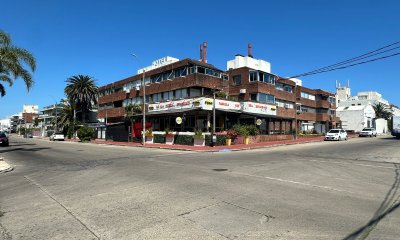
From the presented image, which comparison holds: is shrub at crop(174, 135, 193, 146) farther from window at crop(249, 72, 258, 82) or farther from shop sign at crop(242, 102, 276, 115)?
window at crop(249, 72, 258, 82)

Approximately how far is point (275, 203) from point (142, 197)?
3.46 meters

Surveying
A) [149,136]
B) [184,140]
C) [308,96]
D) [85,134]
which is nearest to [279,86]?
[308,96]

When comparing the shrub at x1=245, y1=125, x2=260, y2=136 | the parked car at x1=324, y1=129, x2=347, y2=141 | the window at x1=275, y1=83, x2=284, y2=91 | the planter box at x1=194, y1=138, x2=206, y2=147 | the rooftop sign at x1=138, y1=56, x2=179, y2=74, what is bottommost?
the planter box at x1=194, y1=138, x2=206, y2=147

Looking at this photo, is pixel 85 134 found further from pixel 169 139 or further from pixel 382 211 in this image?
pixel 382 211

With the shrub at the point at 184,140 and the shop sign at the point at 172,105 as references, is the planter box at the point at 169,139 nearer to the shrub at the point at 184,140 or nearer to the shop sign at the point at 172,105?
the shrub at the point at 184,140

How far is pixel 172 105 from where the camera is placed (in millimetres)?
38438

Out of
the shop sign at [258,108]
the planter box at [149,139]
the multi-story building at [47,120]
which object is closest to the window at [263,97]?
the shop sign at [258,108]

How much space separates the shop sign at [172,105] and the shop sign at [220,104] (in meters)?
1.99

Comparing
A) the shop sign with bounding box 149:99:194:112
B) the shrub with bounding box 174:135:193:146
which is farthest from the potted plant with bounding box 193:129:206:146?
the shop sign with bounding box 149:99:194:112

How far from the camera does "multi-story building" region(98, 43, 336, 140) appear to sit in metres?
37.0

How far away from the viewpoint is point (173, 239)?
5.26 m

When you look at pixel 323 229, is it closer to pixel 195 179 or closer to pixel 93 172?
pixel 195 179

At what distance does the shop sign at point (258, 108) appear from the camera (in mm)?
37469

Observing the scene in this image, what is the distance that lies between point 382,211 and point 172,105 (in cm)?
3251
